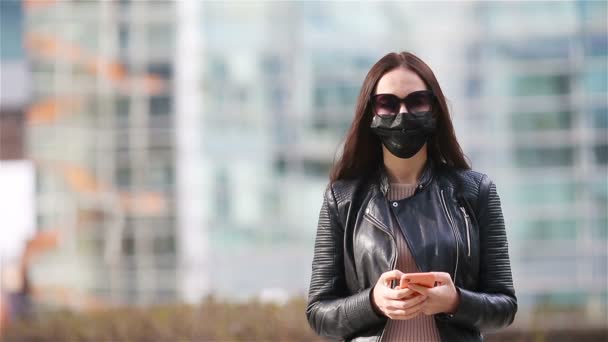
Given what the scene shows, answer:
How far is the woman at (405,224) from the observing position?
2.97 m

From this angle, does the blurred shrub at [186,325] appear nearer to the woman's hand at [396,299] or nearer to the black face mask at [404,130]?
the black face mask at [404,130]

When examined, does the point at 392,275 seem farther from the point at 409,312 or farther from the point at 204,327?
the point at 204,327

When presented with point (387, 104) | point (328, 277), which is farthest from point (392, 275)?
point (387, 104)

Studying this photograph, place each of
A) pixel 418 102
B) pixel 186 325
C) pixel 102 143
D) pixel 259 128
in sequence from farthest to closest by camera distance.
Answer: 1. pixel 102 143
2. pixel 259 128
3. pixel 186 325
4. pixel 418 102

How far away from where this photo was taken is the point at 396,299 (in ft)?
9.14

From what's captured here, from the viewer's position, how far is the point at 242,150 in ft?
90.0

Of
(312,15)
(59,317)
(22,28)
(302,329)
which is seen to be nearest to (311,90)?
(312,15)

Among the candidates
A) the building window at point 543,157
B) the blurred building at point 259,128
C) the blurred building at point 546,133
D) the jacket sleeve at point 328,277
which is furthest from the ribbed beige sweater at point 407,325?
the building window at point 543,157

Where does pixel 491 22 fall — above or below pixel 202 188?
above

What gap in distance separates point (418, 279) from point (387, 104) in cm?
60

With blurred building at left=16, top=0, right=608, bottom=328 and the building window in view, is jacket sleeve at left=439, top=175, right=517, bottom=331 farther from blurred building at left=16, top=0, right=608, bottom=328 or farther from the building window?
the building window

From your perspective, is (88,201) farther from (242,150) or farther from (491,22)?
(491,22)

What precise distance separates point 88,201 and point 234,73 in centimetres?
518

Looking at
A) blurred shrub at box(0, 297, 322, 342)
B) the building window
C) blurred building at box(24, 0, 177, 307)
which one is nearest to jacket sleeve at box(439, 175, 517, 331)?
blurred shrub at box(0, 297, 322, 342)
